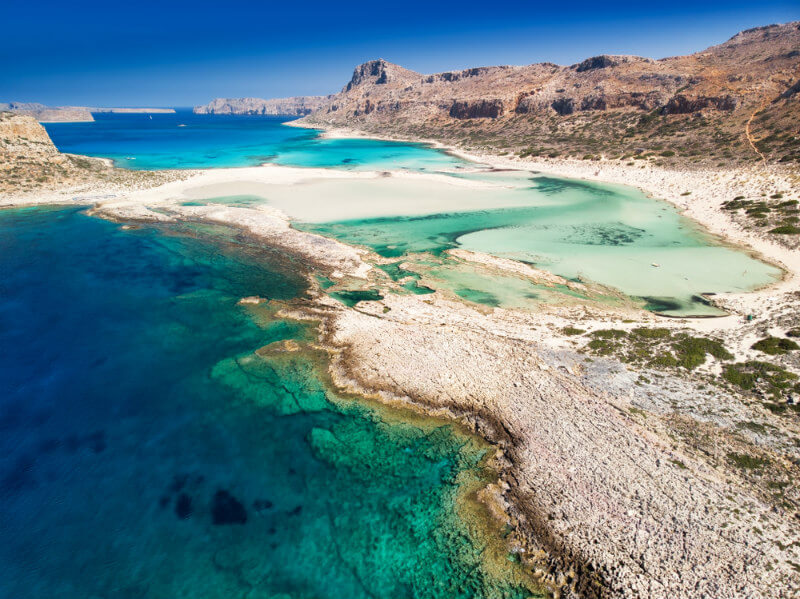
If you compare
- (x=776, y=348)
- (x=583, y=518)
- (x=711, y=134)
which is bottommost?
(x=583, y=518)

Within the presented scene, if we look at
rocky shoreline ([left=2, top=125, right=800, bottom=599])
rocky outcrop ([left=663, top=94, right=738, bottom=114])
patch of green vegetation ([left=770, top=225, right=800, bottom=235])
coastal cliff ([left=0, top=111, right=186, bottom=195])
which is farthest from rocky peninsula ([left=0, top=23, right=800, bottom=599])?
rocky outcrop ([left=663, top=94, right=738, bottom=114])

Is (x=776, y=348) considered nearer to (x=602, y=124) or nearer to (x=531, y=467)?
(x=531, y=467)

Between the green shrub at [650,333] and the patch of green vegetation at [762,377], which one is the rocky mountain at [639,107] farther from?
the patch of green vegetation at [762,377]

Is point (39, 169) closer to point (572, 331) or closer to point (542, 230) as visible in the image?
point (542, 230)

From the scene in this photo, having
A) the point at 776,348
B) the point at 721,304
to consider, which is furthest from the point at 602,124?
the point at 776,348

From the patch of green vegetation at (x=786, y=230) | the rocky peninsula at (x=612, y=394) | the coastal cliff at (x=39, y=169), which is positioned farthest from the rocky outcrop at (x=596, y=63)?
the coastal cliff at (x=39, y=169)
